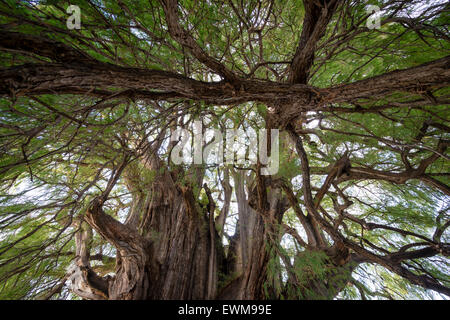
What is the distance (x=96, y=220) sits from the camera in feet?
4.20

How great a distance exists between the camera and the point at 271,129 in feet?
4.65

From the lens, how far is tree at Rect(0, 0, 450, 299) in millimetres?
825

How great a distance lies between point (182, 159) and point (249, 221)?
1105 millimetres

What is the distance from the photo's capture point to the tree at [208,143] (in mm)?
825

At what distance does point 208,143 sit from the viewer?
1676 mm

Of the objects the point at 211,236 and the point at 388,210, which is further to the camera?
the point at 211,236
